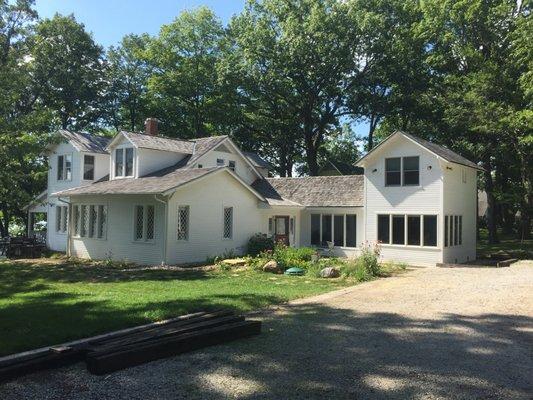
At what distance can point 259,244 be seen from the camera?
2433cm

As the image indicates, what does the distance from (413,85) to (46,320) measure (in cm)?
3572

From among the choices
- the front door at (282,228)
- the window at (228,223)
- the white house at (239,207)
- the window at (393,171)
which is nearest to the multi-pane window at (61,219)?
the white house at (239,207)

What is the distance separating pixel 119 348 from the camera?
6.52 meters

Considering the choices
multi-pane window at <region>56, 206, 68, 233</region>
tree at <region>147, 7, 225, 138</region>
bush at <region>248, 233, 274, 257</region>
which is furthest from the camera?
tree at <region>147, 7, 225, 138</region>

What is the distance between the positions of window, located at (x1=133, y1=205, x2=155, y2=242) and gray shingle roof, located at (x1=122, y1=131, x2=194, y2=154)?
3.86 m

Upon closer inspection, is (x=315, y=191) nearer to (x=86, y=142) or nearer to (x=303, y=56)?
(x=86, y=142)

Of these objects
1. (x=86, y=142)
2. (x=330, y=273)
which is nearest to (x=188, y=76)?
(x=86, y=142)

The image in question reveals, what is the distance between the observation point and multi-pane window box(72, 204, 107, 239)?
2389 centimetres

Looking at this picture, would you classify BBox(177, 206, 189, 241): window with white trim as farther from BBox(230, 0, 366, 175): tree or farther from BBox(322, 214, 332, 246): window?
BBox(230, 0, 366, 175): tree

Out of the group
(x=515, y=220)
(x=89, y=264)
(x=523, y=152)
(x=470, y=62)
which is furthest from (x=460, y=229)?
(x=515, y=220)

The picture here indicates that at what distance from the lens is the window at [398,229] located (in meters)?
23.4

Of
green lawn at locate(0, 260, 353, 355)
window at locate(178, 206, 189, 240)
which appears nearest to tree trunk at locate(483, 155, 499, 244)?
window at locate(178, 206, 189, 240)

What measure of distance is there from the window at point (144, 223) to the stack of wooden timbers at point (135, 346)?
13612 mm

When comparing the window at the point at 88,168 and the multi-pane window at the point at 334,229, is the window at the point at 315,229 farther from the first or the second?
the window at the point at 88,168
